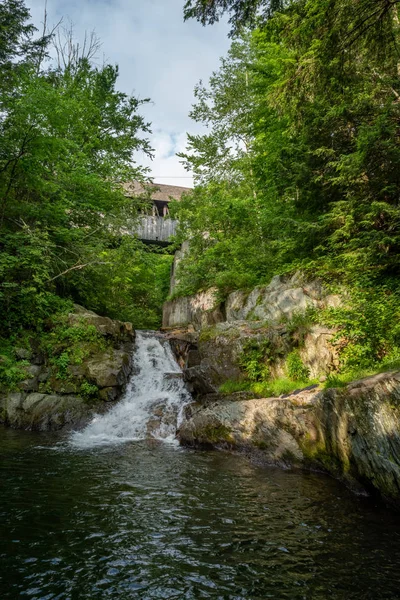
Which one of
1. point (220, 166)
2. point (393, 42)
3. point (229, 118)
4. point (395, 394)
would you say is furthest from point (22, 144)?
point (229, 118)

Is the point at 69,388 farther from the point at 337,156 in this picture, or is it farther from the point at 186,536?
the point at 337,156

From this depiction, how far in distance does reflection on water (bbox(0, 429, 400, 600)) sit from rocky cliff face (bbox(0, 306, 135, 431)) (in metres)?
3.53

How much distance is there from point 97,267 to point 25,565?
36.0ft

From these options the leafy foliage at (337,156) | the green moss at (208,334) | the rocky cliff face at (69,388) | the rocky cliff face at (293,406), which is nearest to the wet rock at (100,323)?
the rocky cliff face at (69,388)

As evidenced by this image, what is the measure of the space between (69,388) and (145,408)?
2.44 metres

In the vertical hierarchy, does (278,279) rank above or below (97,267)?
below

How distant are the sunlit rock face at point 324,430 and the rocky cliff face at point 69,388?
11.0ft

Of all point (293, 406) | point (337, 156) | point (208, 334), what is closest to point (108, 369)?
point (208, 334)

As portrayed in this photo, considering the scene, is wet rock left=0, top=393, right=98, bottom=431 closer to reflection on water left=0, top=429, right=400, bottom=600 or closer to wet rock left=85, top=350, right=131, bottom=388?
wet rock left=85, top=350, right=131, bottom=388

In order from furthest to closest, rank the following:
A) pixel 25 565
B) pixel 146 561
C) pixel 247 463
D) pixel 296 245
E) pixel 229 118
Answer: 1. pixel 229 118
2. pixel 296 245
3. pixel 247 463
4. pixel 146 561
5. pixel 25 565

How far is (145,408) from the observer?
33.1 ft

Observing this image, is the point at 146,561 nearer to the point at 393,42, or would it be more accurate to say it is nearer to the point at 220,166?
the point at 393,42

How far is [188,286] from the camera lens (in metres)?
18.1

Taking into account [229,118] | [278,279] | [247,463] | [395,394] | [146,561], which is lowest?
[247,463]
